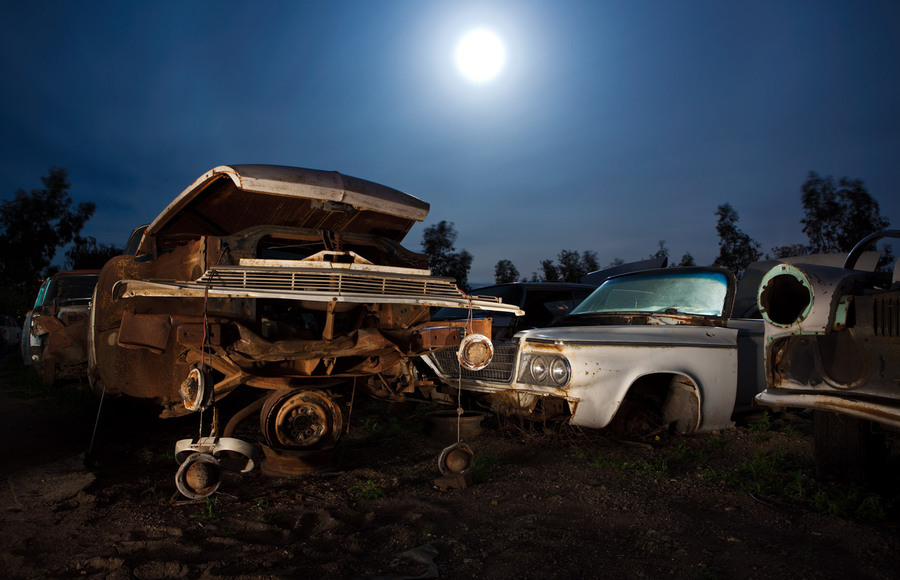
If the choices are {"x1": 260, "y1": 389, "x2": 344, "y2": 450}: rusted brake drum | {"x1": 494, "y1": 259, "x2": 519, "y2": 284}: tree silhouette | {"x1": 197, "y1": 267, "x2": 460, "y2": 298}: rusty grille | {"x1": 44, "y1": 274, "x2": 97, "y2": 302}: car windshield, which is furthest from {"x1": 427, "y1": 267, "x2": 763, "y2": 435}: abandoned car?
{"x1": 494, "y1": 259, "x2": 519, "y2": 284}: tree silhouette

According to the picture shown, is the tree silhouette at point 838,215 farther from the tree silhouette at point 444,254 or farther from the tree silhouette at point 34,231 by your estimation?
the tree silhouette at point 34,231

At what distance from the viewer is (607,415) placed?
392cm

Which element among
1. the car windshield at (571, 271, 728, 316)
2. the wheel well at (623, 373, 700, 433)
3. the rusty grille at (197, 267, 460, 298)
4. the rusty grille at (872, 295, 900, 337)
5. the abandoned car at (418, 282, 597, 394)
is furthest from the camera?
the abandoned car at (418, 282, 597, 394)

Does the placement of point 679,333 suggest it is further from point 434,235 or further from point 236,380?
point 434,235

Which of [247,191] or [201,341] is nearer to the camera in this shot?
[201,341]

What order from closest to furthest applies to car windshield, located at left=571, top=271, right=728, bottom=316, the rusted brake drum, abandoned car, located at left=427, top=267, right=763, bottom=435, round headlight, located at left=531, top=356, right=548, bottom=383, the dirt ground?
1. the dirt ground
2. the rusted brake drum
3. abandoned car, located at left=427, top=267, right=763, bottom=435
4. round headlight, located at left=531, top=356, right=548, bottom=383
5. car windshield, located at left=571, top=271, right=728, bottom=316

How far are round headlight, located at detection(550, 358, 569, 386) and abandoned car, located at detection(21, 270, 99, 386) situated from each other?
184 inches

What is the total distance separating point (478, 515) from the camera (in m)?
2.99

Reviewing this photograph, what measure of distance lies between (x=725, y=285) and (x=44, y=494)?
5191 millimetres

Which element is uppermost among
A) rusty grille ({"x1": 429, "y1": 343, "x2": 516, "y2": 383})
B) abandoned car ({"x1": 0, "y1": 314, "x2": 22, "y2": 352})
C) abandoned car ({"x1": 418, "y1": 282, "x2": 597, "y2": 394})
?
abandoned car ({"x1": 418, "y1": 282, "x2": 597, "y2": 394})

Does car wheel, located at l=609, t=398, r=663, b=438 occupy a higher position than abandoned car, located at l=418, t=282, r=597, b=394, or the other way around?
abandoned car, located at l=418, t=282, r=597, b=394

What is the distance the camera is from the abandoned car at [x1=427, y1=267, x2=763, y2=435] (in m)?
3.95

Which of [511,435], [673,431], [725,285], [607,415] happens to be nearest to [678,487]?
[607,415]

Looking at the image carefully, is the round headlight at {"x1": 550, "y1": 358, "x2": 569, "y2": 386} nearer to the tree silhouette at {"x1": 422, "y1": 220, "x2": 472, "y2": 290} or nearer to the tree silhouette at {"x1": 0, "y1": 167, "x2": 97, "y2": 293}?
the tree silhouette at {"x1": 422, "y1": 220, "x2": 472, "y2": 290}
